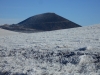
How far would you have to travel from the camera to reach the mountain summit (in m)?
38.1

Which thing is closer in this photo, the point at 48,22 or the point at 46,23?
the point at 46,23

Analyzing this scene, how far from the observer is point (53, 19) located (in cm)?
4109

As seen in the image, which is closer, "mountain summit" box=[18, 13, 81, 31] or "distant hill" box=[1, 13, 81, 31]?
"distant hill" box=[1, 13, 81, 31]

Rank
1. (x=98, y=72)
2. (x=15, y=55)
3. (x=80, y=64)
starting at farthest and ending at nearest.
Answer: (x=15, y=55), (x=80, y=64), (x=98, y=72)

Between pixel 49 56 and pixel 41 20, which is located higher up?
pixel 41 20

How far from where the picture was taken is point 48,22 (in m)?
40.3

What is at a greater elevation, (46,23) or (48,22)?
(48,22)

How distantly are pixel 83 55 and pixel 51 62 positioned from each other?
740 mm

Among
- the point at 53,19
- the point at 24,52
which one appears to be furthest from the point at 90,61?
the point at 53,19

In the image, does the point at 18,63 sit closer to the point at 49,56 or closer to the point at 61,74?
the point at 49,56

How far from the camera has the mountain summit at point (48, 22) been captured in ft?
125

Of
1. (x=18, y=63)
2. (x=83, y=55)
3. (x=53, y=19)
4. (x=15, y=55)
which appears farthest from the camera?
(x=53, y=19)

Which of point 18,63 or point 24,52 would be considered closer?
point 18,63

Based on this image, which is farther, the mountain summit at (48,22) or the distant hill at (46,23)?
the mountain summit at (48,22)
